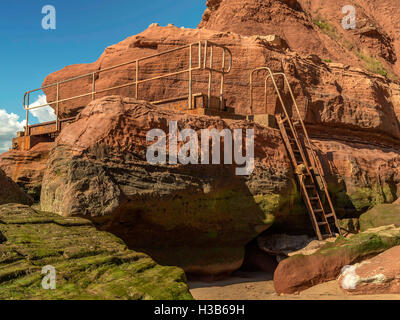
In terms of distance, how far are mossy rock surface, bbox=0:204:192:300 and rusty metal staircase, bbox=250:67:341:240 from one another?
5.02 m

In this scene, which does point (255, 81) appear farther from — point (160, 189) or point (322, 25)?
point (322, 25)

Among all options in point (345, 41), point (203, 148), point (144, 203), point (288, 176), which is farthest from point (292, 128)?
point (345, 41)

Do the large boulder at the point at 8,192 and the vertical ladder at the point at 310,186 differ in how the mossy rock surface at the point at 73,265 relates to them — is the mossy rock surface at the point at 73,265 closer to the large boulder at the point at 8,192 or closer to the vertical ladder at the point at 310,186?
the large boulder at the point at 8,192

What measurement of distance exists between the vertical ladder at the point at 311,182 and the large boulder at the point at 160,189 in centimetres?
37

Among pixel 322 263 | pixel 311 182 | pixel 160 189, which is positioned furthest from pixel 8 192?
pixel 311 182

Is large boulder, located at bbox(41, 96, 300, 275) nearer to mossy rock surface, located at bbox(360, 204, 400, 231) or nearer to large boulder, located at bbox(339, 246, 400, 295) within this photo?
large boulder, located at bbox(339, 246, 400, 295)

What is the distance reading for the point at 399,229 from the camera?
304 inches

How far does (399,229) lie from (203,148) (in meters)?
4.03

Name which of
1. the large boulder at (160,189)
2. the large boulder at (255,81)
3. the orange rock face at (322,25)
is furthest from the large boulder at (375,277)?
the orange rock face at (322,25)

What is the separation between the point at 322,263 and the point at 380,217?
3.41 metres

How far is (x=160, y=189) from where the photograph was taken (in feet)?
21.4

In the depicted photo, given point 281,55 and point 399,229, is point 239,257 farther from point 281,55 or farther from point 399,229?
point 281,55

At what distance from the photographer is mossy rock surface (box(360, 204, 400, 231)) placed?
9.12 m
